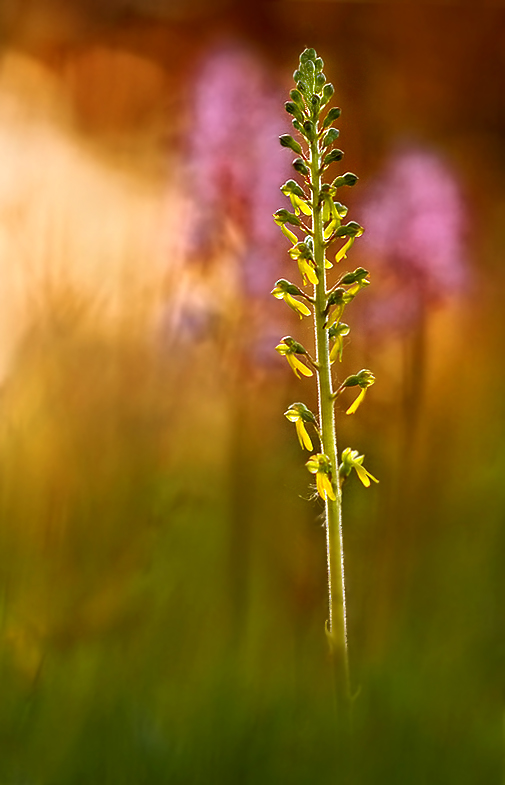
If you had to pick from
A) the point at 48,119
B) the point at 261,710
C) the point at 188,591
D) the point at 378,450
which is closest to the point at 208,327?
the point at 378,450

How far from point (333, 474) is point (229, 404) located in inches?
23.3

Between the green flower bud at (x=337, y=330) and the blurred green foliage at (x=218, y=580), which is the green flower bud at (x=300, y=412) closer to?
the green flower bud at (x=337, y=330)

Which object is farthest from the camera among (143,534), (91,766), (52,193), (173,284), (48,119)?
(48,119)

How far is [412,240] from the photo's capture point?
4.20 feet

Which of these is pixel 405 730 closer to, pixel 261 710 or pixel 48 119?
pixel 261 710

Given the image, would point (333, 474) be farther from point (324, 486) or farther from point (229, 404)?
point (229, 404)

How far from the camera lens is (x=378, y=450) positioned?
124 cm

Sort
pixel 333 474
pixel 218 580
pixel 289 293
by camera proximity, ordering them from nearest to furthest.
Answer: pixel 333 474, pixel 289 293, pixel 218 580

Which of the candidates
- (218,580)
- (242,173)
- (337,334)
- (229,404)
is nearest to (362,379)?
(337,334)

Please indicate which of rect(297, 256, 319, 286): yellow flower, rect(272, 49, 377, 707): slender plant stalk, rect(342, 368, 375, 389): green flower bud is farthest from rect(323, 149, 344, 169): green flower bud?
rect(342, 368, 375, 389): green flower bud

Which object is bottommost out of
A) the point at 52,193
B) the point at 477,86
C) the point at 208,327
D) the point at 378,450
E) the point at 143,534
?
the point at 143,534

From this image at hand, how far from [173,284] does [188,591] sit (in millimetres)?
517

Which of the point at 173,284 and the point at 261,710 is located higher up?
the point at 173,284

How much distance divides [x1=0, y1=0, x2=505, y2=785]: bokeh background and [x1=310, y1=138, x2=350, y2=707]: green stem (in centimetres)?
2
